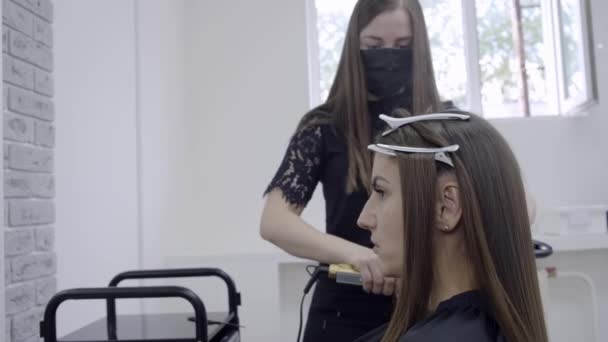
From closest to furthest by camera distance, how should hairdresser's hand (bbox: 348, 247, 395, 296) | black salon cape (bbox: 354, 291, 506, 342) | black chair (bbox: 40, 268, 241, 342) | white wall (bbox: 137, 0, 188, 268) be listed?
black salon cape (bbox: 354, 291, 506, 342), hairdresser's hand (bbox: 348, 247, 395, 296), black chair (bbox: 40, 268, 241, 342), white wall (bbox: 137, 0, 188, 268)

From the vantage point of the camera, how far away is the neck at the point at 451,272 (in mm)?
879

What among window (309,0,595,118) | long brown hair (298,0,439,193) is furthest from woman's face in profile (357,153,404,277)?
window (309,0,595,118)

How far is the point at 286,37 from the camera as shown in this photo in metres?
3.04

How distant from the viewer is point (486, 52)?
128 inches

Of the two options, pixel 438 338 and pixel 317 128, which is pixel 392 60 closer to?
pixel 317 128

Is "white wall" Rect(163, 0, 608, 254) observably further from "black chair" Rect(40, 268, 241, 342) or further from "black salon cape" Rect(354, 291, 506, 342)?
"black salon cape" Rect(354, 291, 506, 342)

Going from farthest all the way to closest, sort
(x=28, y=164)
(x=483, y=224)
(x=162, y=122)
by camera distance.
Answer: (x=162, y=122), (x=28, y=164), (x=483, y=224)

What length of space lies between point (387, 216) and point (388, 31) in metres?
0.55

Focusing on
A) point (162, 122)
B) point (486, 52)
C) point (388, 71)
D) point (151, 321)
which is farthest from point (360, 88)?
point (486, 52)

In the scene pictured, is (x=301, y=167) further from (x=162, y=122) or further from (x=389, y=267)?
(x=162, y=122)

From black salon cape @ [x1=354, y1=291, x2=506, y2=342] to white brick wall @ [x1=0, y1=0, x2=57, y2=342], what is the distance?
946 millimetres

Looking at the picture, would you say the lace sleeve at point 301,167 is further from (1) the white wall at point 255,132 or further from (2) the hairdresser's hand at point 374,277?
(1) the white wall at point 255,132

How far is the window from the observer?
322 cm

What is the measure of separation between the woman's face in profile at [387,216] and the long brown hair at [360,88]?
331 mm
